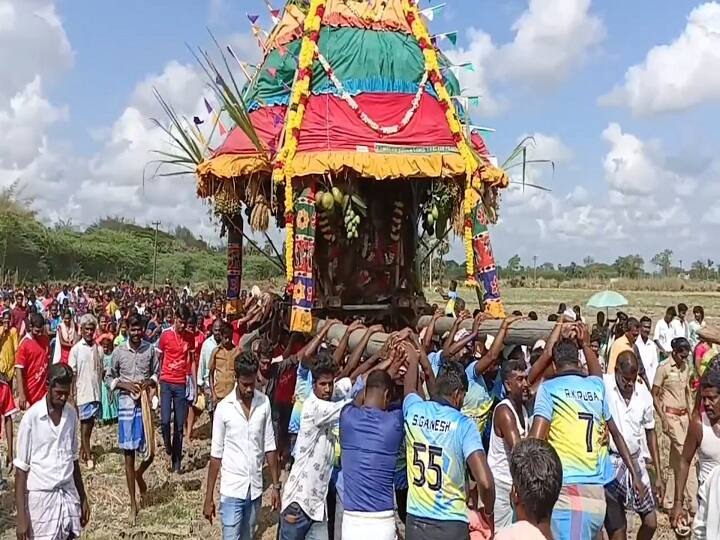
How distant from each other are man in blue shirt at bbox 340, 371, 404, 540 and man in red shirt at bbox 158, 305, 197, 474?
4.93 metres

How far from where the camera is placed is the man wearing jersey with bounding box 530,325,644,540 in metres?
4.71

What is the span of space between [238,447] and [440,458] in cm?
152

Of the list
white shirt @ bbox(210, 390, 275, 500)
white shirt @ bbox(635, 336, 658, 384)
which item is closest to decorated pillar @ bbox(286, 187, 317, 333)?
white shirt @ bbox(210, 390, 275, 500)

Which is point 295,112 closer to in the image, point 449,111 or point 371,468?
point 449,111

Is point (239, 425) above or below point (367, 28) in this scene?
below

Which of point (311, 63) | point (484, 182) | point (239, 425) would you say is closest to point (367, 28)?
point (311, 63)

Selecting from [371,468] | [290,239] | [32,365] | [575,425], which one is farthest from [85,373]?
[575,425]

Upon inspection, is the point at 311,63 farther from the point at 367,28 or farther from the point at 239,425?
the point at 239,425

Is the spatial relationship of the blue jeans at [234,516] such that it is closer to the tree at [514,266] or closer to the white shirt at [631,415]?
the white shirt at [631,415]

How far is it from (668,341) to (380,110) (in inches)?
245

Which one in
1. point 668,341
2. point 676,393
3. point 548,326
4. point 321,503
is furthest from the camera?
point 668,341

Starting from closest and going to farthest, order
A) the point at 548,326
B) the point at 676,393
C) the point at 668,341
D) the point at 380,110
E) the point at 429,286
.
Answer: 1. the point at 548,326
2. the point at 676,393
3. the point at 380,110
4. the point at 429,286
5. the point at 668,341

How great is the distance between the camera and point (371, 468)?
457 centimetres

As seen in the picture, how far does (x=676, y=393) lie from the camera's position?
788 centimetres
